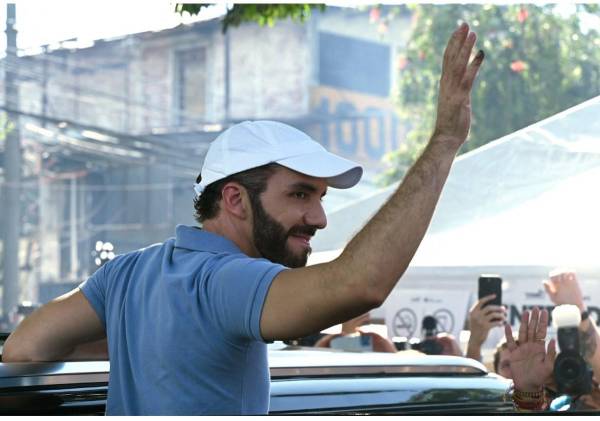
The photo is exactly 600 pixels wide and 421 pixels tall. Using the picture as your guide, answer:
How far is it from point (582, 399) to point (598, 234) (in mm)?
2244

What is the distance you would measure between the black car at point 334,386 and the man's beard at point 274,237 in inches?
18.5

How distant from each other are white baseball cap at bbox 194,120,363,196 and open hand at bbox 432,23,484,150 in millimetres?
242

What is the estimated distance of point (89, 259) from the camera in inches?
1118

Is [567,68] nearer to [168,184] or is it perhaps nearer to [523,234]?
[168,184]

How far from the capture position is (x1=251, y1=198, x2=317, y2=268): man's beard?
2.28m

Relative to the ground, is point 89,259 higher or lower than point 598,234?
lower

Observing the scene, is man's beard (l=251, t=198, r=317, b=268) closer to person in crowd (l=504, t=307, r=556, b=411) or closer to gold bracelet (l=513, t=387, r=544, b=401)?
person in crowd (l=504, t=307, r=556, b=411)

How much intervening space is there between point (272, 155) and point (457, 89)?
1.32 feet

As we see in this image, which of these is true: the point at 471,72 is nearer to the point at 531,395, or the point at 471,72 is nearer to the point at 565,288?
the point at 531,395

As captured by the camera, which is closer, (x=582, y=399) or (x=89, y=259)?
(x=582, y=399)

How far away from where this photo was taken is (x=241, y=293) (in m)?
2.00

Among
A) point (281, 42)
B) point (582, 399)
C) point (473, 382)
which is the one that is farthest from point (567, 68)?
point (473, 382)

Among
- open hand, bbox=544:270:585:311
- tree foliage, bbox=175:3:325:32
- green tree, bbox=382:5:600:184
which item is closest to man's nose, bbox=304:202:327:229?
open hand, bbox=544:270:585:311

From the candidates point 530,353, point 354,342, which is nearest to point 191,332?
point 530,353
